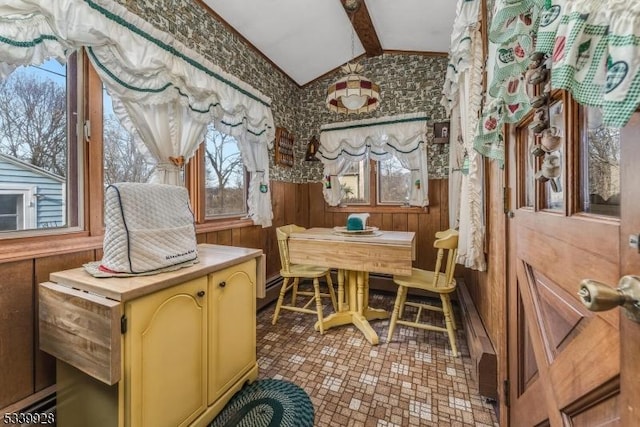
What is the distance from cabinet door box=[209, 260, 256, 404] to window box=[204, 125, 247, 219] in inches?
40.7

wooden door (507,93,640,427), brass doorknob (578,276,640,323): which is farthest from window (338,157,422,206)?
brass doorknob (578,276,640,323)

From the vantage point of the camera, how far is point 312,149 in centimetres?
376

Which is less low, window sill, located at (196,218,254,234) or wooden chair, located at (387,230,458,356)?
window sill, located at (196,218,254,234)

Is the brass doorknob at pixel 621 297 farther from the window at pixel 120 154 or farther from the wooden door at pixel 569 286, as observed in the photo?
the window at pixel 120 154

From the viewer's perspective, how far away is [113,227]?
121 centimetres

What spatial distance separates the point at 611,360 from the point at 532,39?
0.86m

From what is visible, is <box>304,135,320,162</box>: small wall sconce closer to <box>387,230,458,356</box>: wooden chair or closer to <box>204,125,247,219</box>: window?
<box>204,125,247,219</box>: window

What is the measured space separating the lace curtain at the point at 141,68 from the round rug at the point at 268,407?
1451 mm

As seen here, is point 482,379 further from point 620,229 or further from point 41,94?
point 41,94

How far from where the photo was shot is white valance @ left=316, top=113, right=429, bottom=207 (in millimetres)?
3180

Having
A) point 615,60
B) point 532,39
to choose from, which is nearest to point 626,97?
point 615,60

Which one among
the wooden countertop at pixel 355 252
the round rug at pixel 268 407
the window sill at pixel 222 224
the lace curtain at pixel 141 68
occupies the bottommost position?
the round rug at pixel 268 407

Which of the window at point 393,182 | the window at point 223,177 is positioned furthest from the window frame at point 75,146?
the window at point 393,182

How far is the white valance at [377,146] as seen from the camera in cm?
318
